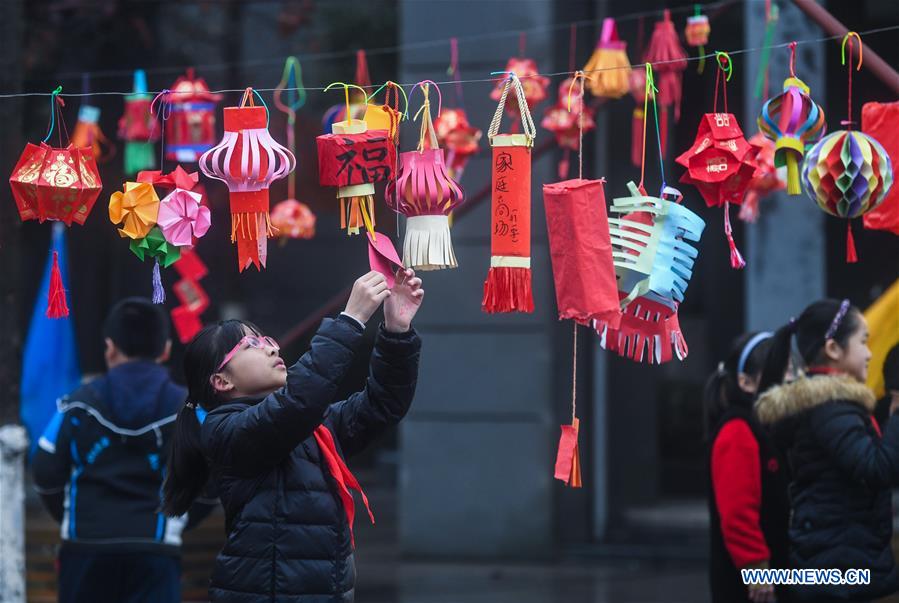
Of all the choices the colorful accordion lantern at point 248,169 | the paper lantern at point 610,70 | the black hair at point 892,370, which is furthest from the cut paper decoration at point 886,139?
the colorful accordion lantern at point 248,169

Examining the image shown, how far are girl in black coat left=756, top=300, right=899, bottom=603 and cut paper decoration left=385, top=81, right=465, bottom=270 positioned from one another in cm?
154

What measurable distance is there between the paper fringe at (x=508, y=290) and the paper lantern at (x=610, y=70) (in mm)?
1998

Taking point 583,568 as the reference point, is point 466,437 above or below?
above

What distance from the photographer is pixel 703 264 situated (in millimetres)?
8805

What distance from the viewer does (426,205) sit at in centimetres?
376

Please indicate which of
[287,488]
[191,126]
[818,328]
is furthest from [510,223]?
[191,126]

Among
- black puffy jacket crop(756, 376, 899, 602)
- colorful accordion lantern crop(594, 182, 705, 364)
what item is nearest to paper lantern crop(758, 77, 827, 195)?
colorful accordion lantern crop(594, 182, 705, 364)

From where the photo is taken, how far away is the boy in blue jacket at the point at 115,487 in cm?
499

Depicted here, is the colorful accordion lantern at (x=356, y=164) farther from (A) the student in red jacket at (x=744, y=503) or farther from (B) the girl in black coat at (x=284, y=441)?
(A) the student in red jacket at (x=744, y=503)

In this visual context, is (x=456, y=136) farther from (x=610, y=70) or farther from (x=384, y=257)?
(x=384, y=257)

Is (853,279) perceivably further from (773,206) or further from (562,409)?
(562,409)

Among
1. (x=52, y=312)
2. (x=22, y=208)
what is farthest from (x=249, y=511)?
(x=22, y=208)

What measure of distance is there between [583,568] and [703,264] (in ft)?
7.28

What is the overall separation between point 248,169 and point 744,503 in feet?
7.26
